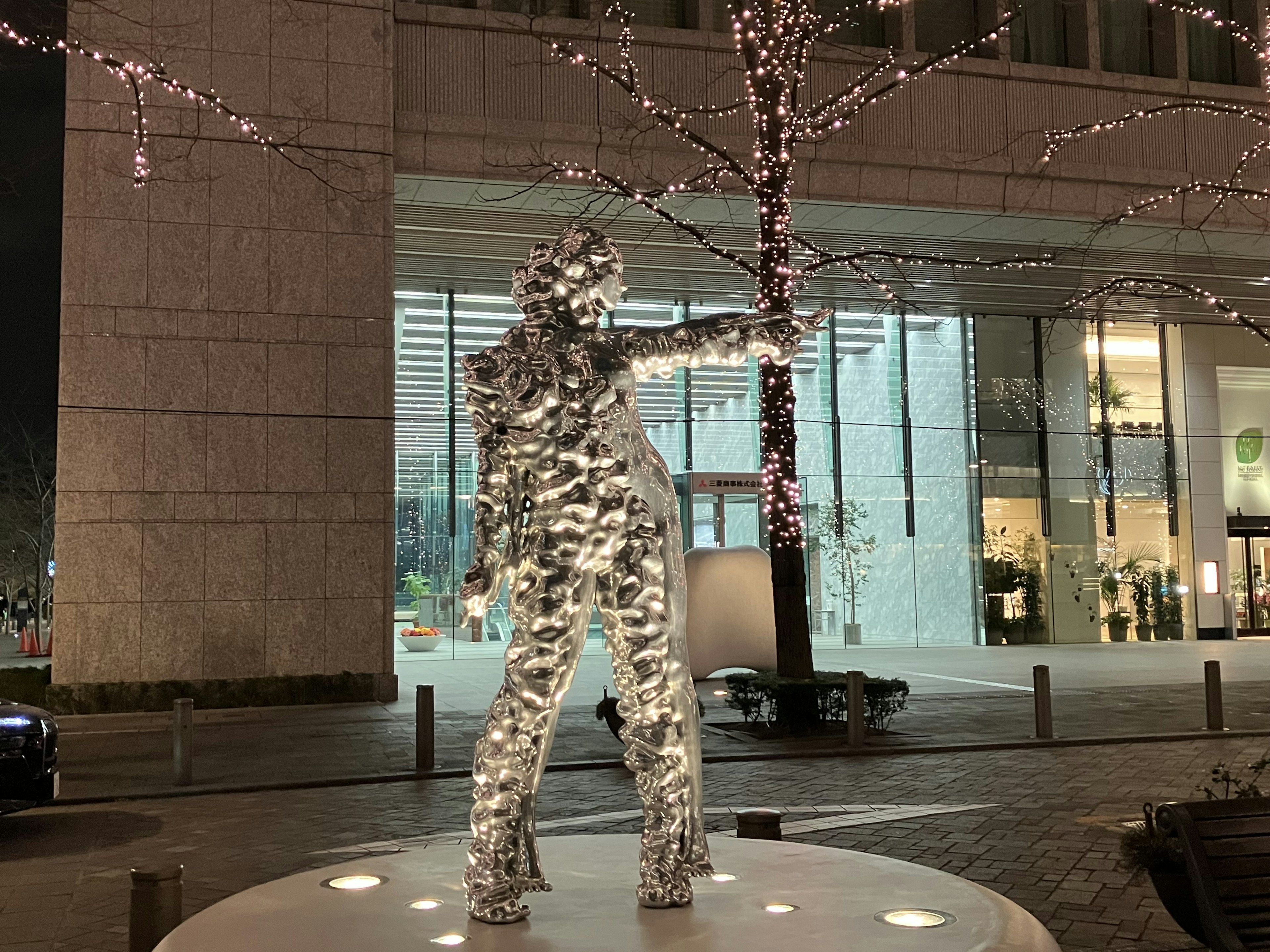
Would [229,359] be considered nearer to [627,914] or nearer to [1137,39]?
[627,914]

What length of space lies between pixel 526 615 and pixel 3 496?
3601cm

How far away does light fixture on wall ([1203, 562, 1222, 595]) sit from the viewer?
27594 mm

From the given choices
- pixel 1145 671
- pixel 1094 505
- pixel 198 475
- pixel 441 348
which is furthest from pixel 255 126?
pixel 1094 505

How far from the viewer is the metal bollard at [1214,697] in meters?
12.0

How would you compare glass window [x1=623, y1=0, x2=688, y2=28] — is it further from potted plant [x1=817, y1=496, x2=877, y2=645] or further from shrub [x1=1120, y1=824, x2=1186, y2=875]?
shrub [x1=1120, y1=824, x2=1186, y2=875]

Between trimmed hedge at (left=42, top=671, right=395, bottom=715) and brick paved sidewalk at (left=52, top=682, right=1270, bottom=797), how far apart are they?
199 millimetres

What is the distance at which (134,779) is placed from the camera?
985cm

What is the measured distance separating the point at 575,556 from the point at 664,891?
105 cm

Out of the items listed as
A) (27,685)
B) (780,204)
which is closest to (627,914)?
(780,204)

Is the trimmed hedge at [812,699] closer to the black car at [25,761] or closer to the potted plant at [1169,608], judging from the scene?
the black car at [25,761]

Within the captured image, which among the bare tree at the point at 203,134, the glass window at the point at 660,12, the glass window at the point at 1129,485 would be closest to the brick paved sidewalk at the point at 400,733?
the bare tree at the point at 203,134

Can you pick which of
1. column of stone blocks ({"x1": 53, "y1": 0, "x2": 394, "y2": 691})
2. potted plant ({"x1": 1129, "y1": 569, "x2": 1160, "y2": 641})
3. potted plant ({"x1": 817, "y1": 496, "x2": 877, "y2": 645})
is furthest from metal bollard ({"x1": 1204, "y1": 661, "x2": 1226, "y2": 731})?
potted plant ({"x1": 1129, "y1": 569, "x2": 1160, "y2": 641})

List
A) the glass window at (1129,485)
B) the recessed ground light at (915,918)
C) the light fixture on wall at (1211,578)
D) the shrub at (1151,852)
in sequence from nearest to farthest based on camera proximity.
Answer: the recessed ground light at (915,918) < the shrub at (1151,852) < the glass window at (1129,485) < the light fixture on wall at (1211,578)

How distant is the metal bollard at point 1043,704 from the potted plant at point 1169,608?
17896 mm
